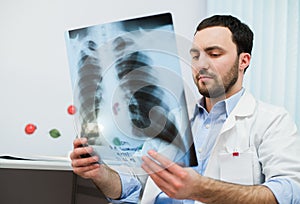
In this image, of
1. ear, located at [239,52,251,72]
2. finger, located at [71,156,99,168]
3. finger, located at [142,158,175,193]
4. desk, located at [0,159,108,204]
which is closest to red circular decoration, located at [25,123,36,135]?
desk, located at [0,159,108,204]

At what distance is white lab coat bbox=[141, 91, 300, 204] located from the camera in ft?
3.81

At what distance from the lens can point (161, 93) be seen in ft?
3.11

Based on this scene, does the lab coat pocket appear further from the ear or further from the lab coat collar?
the ear

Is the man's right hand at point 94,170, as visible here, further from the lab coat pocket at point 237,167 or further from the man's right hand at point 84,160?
the lab coat pocket at point 237,167

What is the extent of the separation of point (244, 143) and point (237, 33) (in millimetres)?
358

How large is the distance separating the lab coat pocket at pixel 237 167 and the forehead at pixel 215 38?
1.07 ft

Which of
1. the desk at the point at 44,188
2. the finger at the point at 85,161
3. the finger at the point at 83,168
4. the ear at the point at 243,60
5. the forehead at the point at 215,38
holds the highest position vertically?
the forehead at the point at 215,38

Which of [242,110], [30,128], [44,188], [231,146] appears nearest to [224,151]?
[231,146]

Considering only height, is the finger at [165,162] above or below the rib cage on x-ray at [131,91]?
below

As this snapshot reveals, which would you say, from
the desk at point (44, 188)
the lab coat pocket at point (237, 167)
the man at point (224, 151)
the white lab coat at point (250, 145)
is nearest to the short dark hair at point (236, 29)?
the man at point (224, 151)

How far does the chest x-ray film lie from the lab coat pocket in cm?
31

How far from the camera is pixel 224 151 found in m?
1.21

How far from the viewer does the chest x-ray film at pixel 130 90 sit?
92cm

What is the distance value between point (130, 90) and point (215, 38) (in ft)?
1.43
